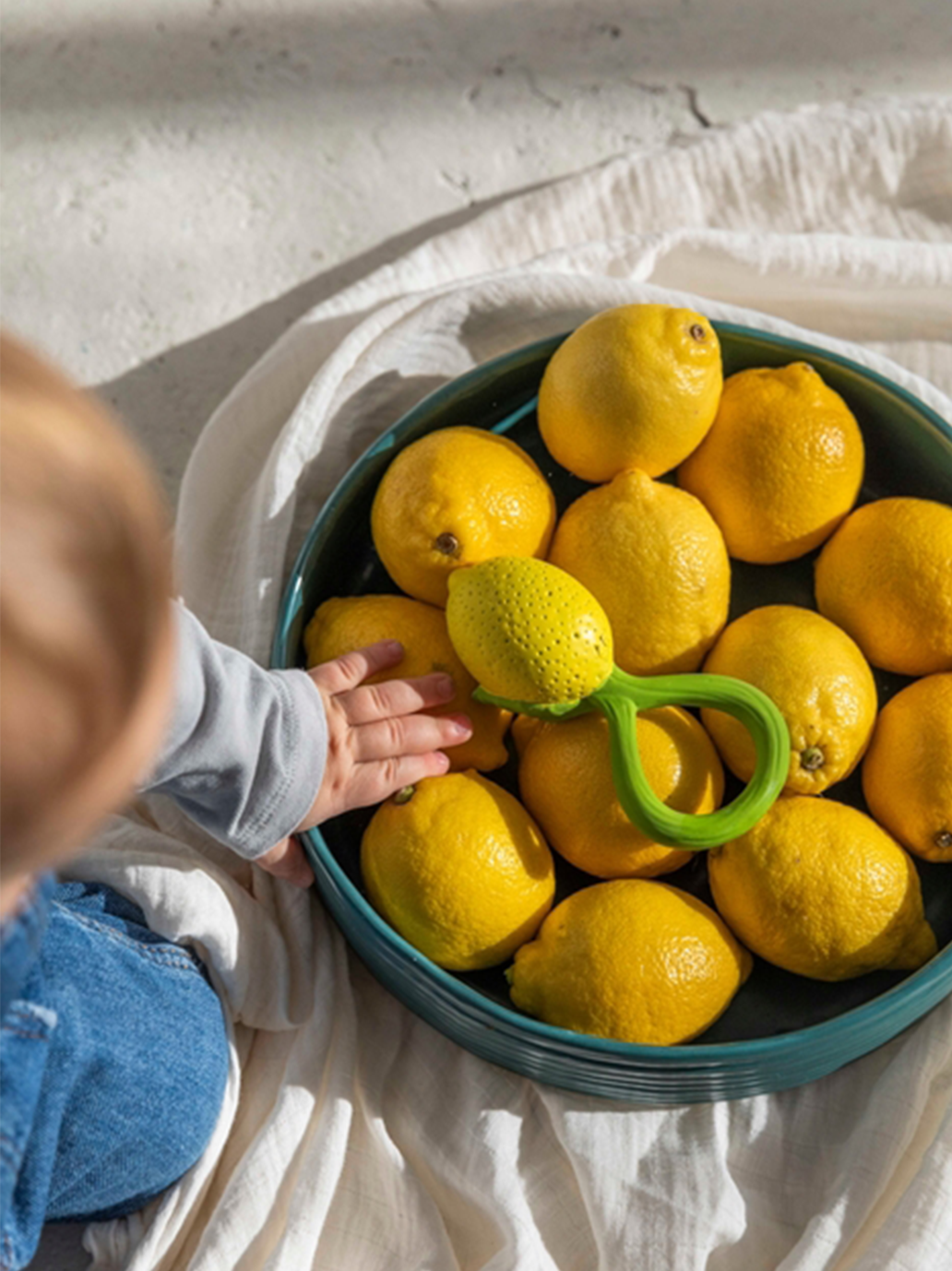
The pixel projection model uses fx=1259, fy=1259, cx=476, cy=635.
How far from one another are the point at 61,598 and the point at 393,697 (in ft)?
1.01

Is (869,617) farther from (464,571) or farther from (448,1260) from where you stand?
(448,1260)

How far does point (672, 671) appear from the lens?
0.66 metres

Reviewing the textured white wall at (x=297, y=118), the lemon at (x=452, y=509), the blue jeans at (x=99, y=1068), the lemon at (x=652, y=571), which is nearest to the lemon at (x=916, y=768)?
the lemon at (x=652, y=571)

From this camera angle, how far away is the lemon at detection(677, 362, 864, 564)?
0.66 metres

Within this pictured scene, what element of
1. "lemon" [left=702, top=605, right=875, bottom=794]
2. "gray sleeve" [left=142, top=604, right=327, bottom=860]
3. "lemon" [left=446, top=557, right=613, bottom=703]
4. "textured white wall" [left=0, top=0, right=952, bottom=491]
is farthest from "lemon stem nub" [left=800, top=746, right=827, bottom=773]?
"textured white wall" [left=0, top=0, right=952, bottom=491]

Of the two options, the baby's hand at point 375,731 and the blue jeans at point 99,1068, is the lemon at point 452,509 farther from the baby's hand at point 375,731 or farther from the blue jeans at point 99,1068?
the blue jeans at point 99,1068

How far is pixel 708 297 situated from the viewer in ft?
2.82

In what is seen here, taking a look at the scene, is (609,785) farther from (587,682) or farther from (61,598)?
(61,598)

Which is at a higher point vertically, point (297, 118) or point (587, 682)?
point (297, 118)

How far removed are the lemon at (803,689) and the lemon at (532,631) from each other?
0.08 metres

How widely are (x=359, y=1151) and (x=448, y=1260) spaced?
71 mm

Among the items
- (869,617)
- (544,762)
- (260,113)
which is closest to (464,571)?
(544,762)

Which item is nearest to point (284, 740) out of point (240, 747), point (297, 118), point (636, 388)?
point (240, 747)

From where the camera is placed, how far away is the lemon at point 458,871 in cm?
60
